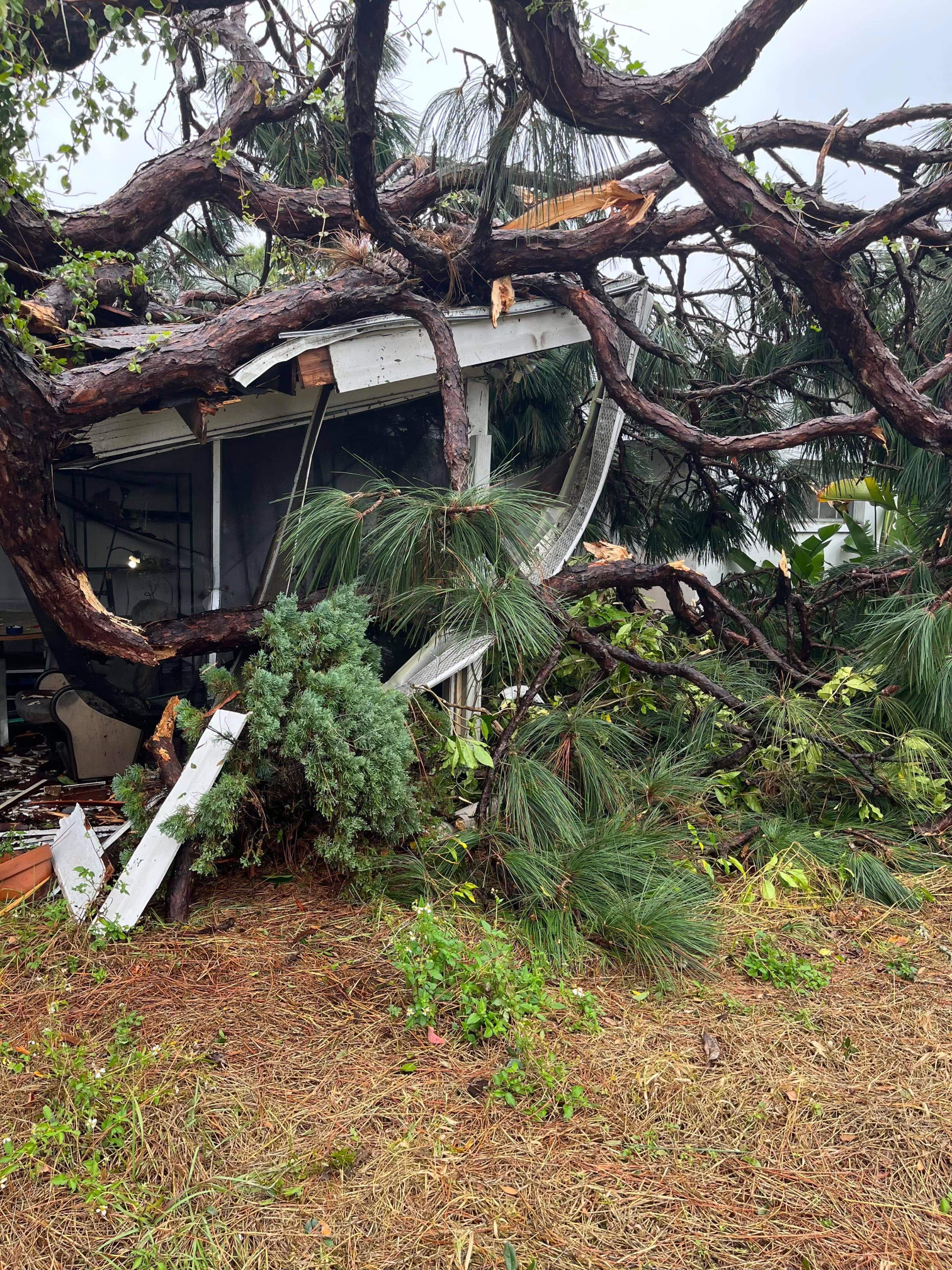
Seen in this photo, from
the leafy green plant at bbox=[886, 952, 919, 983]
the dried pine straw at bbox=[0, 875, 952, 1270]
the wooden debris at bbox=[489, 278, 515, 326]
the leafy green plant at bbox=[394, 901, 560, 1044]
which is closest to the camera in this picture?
the dried pine straw at bbox=[0, 875, 952, 1270]

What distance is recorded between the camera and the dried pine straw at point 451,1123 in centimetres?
Result: 180

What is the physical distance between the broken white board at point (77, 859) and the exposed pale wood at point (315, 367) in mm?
2077

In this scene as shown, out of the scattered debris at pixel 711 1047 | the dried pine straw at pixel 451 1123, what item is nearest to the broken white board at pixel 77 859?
the dried pine straw at pixel 451 1123

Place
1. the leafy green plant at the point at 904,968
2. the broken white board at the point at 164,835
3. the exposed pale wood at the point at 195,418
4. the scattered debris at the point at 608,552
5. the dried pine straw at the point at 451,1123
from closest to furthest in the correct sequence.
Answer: the dried pine straw at the point at 451,1123 < the broken white board at the point at 164,835 < the leafy green plant at the point at 904,968 < the exposed pale wood at the point at 195,418 < the scattered debris at the point at 608,552

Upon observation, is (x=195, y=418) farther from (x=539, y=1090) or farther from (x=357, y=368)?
(x=539, y=1090)

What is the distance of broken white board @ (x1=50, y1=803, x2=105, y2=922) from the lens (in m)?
2.87

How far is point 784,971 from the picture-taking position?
118 inches

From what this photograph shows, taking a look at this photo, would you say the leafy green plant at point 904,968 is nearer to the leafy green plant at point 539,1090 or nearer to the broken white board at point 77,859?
the leafy green plant at point 539,1090

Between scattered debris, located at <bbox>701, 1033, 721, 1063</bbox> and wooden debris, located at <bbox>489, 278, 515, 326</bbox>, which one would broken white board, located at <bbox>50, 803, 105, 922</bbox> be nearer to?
scattered debris, located at <bbox>701, 1033, 721, 1063</bbox>

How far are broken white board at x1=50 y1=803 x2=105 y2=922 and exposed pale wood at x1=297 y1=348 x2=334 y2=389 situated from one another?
81.8 inches

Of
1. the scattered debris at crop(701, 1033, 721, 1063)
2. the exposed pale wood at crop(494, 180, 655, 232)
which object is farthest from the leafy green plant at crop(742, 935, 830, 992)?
the exposed pale wood at crop(494, 180, 655, 232)

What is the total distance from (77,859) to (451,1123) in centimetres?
169

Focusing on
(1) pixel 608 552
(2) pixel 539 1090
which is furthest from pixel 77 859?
(1) pixel 608 552

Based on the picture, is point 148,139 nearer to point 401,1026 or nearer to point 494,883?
point 494,883
